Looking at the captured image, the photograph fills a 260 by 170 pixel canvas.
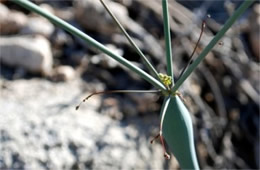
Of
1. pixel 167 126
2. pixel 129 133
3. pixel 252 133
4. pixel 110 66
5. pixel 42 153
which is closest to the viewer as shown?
pixel 167 126

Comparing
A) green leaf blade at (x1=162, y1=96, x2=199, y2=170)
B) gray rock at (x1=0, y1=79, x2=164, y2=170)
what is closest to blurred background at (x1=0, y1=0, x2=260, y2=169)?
gray rock at (x1=0, y1=79, x2=164, y2=170)

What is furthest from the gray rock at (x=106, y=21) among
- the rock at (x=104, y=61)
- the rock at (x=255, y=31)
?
the rock at (x=255, y=31)

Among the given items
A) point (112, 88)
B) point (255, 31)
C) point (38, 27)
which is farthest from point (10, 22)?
point (255, 31)

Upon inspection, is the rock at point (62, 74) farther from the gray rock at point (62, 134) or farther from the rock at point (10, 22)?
the rock at point (10, 22)

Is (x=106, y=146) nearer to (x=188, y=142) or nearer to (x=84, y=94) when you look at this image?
(x=84, y=94)

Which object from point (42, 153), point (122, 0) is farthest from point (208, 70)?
point (42, 153)

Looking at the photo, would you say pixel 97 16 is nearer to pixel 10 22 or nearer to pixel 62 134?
pixel 10 22
